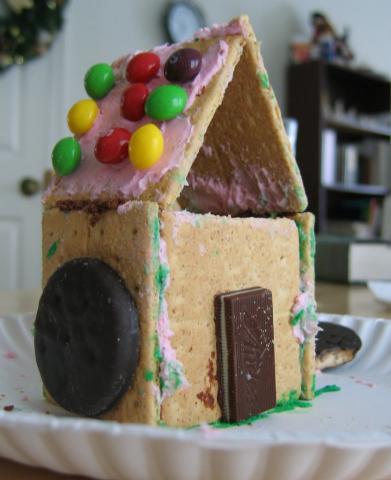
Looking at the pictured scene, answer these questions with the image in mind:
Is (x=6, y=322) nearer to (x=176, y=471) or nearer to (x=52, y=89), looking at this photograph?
(x=176, y=471)

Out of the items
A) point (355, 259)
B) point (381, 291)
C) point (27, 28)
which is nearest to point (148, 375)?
point (381, 291)

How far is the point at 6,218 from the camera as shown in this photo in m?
2.68

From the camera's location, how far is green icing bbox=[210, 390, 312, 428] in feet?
2.01

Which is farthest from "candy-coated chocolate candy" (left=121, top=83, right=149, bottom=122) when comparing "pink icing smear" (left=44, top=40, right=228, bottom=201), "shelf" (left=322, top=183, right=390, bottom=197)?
"shelf" (left=322, top=183, right=390, bottom=197)

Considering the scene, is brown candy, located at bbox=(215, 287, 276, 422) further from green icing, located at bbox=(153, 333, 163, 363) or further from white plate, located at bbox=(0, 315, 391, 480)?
white plate, located at bbox=(0, 315, 391, 480)

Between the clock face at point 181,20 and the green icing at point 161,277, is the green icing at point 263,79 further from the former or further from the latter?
the clock face at point 181,20

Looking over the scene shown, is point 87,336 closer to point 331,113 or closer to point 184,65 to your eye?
point 184,65

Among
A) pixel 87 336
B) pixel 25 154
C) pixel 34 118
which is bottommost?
pixel 87 336

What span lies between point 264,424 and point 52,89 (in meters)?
2.38

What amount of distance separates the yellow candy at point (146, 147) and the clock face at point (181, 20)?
2.60m

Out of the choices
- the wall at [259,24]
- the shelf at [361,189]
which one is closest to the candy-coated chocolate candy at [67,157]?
the wall at [259,24]

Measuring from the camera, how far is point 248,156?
0.73 m

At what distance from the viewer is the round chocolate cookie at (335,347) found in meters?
0.82

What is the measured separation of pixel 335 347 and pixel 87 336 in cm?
42
